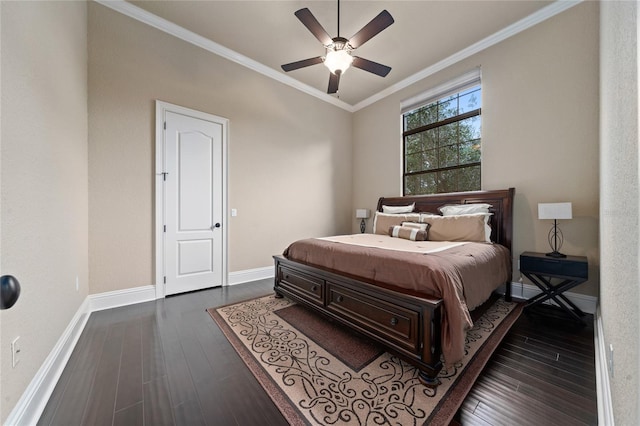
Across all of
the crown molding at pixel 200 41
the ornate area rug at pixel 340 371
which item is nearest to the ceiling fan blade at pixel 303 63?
the crown molding at pixel 200 41

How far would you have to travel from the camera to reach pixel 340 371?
161cm

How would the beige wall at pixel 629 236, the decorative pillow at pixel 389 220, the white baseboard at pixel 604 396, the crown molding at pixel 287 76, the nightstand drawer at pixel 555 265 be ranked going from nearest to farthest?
the beige wall at pixel 629 236 < the white baseboard at pixel 604 396 < the nightstand drawer at pixel 555 265 < the crown molding at pixel 287 76 < the decorative pillow at pixel 389 220

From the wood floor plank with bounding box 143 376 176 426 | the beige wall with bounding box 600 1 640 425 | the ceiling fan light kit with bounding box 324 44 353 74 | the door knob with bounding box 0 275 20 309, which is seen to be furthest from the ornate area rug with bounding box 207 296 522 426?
the ceiling fan light kit with bounding box 324 44 353 74

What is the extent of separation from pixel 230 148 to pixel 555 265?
4.20m

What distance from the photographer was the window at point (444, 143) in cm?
358

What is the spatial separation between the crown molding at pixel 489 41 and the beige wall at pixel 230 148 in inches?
55.3

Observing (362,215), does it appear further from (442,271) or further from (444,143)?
(442,271)

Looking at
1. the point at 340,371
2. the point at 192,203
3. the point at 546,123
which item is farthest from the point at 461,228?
the point at 192,203

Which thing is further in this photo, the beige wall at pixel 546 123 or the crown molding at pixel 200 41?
the crown molding at pixel 200 41

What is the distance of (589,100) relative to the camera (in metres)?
2.56

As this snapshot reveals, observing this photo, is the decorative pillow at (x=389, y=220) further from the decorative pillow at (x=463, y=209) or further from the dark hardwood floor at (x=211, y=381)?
the dark hardwood floor at (x=211, y=381)

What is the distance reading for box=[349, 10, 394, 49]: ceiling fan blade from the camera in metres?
2.05

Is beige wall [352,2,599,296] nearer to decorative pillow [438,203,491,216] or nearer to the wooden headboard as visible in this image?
the wooden headboard

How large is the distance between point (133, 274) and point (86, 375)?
4.72 ft
